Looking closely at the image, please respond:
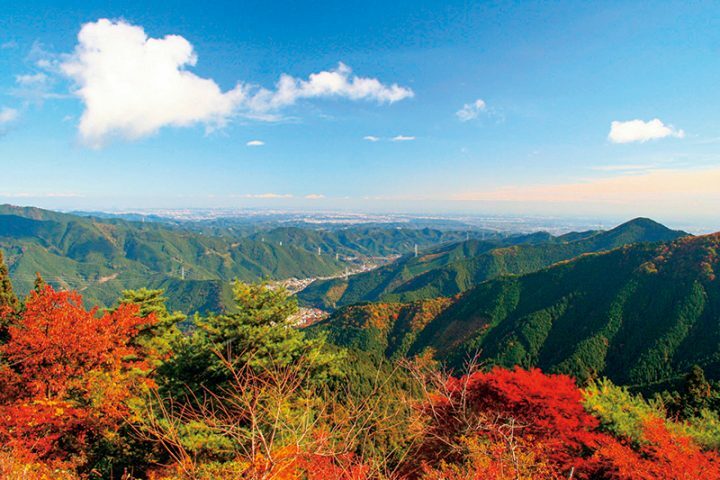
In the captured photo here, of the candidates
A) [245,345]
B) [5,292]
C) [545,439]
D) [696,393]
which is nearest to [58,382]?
[245,345]

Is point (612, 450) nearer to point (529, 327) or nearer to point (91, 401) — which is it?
point (91, 401)

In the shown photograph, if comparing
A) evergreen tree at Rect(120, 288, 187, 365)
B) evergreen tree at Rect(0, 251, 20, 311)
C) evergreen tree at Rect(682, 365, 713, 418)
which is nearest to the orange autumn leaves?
evergreen tree at Rect(120, 288, 187, 365)

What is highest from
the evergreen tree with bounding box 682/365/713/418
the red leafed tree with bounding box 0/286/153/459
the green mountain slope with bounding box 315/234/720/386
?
the red leafed tree with bounding box 0/286/153/459

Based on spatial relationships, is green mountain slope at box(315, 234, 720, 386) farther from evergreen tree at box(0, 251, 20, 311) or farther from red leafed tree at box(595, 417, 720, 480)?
evergreen tree at box(0, 251, 20, 311)

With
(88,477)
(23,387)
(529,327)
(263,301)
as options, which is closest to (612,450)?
(263,301)

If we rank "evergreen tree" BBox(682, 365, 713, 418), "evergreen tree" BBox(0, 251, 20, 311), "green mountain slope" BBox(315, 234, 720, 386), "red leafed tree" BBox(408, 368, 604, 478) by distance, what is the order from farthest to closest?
"green mountain slope" BBox(315, 234, 720, 386) → "evergreen tree" BBox(682, 365, 713, 418) → "evergreen tree" BBox(0, 251, 20, 311) → "red leafed tree" BBox(408, 368, 604, 478)

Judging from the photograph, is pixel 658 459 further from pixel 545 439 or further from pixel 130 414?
pixel 130 414

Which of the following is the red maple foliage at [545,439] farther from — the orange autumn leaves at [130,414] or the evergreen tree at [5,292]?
the evergreen tree at [5,292]
